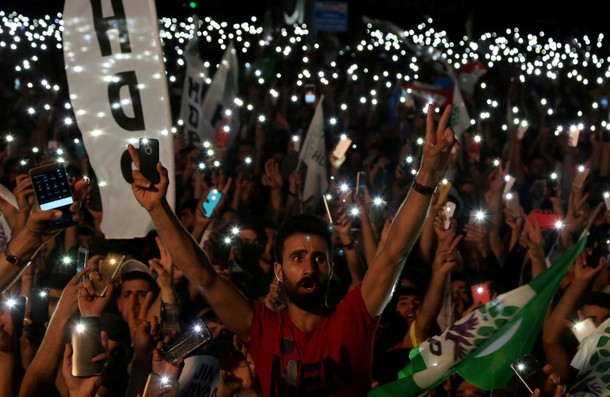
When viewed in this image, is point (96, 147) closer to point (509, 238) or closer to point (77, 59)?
point (77, 59)

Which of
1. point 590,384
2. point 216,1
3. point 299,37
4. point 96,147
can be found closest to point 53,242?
point 96,147

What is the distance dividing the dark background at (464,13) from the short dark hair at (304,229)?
28613mm

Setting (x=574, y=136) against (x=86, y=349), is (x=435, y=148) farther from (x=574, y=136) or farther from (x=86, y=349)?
(x=574, y=136)

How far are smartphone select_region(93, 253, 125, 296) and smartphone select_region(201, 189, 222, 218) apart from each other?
85.4 inches

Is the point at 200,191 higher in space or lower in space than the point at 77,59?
lower

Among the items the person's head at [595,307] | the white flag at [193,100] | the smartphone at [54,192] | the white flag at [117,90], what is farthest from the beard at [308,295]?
the white flag at [193,100]

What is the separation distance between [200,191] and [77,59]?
3528 millimetres

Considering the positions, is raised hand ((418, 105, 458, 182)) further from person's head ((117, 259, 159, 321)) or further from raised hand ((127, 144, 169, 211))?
person's head ((117, 259, 159, 321))

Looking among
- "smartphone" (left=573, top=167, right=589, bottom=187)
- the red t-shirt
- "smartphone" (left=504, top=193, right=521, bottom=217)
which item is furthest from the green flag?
"smartphone" (left=504, top=193, right=521, bottom=217)

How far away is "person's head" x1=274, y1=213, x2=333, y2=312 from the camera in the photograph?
10.5ft

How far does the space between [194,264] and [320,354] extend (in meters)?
0.57

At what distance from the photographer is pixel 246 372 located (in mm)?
3469

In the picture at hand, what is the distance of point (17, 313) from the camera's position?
3.79 meters

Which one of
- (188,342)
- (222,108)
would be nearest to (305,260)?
(188,342)
